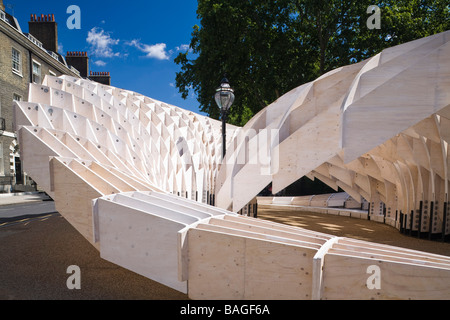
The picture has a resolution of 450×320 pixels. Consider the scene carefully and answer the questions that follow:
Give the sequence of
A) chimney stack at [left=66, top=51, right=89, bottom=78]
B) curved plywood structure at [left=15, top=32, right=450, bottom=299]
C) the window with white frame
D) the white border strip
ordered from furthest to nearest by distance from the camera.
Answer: chimney stack at [left=66, top=51, right=89, bottom=78] < the window with white frame < curved plywood structure at [left=15, top=32, right=450, bottom=299] < the white border strip

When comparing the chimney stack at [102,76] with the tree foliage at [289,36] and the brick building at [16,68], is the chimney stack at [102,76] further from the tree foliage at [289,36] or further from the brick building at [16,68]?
the tree foliage at [289,36]

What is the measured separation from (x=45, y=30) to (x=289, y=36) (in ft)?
83.3

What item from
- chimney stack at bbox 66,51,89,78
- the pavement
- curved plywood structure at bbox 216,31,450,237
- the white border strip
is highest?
chimney stack at bbox 66,51,89,78

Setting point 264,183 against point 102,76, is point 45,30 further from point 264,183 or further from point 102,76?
point 264,183

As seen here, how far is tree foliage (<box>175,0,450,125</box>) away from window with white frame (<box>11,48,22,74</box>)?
14952 millimetres

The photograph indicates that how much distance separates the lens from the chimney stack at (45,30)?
2822 centimetres

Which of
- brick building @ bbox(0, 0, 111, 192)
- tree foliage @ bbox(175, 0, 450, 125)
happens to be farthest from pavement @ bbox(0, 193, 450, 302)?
brick building @ bbox(0, 0, 111, 192)

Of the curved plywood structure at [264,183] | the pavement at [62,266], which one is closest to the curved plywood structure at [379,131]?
the curved plywood structure at [264,183]

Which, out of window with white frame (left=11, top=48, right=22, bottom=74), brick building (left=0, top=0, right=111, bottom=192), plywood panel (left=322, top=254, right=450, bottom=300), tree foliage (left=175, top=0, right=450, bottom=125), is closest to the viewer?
plywood panel (left=322, top=254, right=450, bottom=300)

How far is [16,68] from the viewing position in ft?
77.0

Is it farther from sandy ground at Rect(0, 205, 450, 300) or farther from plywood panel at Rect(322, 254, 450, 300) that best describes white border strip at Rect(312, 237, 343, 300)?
sandy ground at Rect(0, 205, 450, 300)

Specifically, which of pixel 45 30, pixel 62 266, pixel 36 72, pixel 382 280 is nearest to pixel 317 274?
pixel 382 280

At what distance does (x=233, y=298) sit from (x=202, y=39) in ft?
65.6

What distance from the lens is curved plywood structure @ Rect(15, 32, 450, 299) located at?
330 cm
